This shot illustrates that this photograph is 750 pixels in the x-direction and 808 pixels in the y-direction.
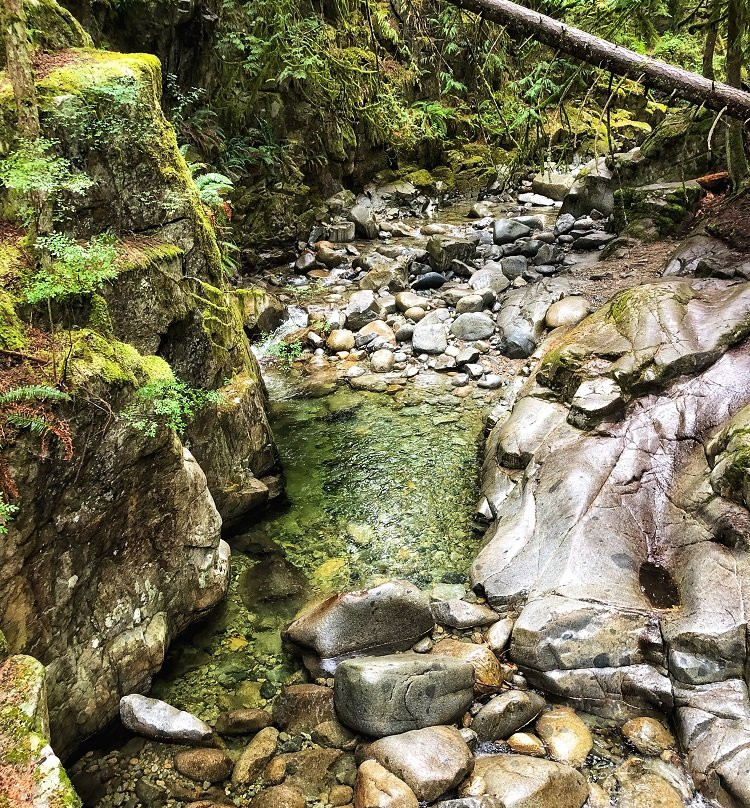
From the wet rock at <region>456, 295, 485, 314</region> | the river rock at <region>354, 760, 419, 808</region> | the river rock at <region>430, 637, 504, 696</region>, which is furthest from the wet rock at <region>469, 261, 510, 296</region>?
the river rock at <region>354, 760, 419, 808</region>

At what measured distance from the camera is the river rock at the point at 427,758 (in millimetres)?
3336

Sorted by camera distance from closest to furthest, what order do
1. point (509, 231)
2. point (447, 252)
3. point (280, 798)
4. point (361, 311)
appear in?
1. point (280, 798)
2. point (361, 311)
3. point (447, 252)
4. point (509, 231)

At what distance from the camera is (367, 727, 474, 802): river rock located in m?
3.34

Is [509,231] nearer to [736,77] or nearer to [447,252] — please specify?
[447,252]

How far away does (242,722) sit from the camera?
399 centimetres

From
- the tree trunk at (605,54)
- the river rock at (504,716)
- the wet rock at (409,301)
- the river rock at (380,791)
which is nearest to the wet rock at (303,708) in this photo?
the river rock at (380,791)

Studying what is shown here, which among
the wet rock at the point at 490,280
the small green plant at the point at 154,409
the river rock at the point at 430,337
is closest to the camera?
the small green plant at the point at 154,409

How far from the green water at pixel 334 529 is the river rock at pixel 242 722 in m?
0.11

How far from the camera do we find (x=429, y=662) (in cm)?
399

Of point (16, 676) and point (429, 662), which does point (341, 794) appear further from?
point (16, 676)

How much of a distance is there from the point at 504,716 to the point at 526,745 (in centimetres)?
22

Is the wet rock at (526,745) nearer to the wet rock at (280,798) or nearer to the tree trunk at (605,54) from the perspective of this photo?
the wet rock at (280,798)

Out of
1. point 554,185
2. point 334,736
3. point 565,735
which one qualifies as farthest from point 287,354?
point 554,185

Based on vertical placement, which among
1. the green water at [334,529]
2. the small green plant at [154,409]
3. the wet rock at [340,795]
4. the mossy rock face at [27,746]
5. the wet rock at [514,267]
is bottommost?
the green water at [334,529]
